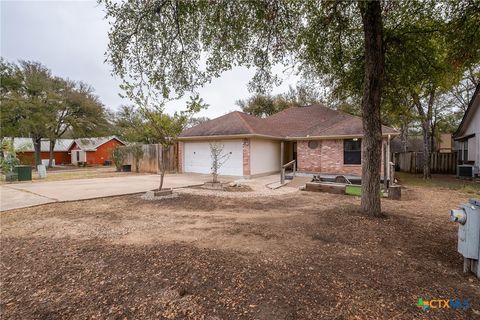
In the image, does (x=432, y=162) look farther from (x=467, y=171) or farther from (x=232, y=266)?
(x=232, y=266)

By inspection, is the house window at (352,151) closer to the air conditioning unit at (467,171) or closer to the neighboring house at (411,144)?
the air conditioning unit at (467,171)

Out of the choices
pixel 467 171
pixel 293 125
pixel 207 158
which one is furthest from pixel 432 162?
pixel 207 158

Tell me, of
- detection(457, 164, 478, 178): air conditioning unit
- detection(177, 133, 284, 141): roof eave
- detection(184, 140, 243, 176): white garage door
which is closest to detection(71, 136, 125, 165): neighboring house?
detection(184, 140, 243, 176): white garage door

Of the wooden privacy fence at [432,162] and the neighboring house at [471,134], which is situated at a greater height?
the neighboring house at [471,134]

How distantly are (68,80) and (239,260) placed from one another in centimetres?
3269

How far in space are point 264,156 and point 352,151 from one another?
5.10 metres

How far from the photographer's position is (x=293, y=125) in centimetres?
1784

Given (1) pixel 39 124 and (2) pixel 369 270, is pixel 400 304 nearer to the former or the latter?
(2) pixel 369 270

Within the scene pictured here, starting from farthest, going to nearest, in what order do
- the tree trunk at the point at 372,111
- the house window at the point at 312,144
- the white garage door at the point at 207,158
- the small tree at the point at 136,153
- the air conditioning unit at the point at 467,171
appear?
the small tree at the point at 136,153 → the house window at the point at 312,144 → the white garage door at the point at 207,158 → the air conditioning unit at the point at 467,171 → the tree trunk at the point at 372,111

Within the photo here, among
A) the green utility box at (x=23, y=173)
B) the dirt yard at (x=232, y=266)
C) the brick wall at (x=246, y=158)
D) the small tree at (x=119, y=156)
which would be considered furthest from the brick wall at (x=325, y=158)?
the green utility box at (x=23, y=173)

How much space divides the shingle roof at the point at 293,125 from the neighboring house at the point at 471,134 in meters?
5.55

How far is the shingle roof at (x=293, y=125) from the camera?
13984 mm

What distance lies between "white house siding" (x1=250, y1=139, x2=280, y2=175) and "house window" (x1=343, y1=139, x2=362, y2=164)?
14.9 feet

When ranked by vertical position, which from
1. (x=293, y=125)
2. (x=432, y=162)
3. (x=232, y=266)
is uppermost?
(x=293, y=125)
